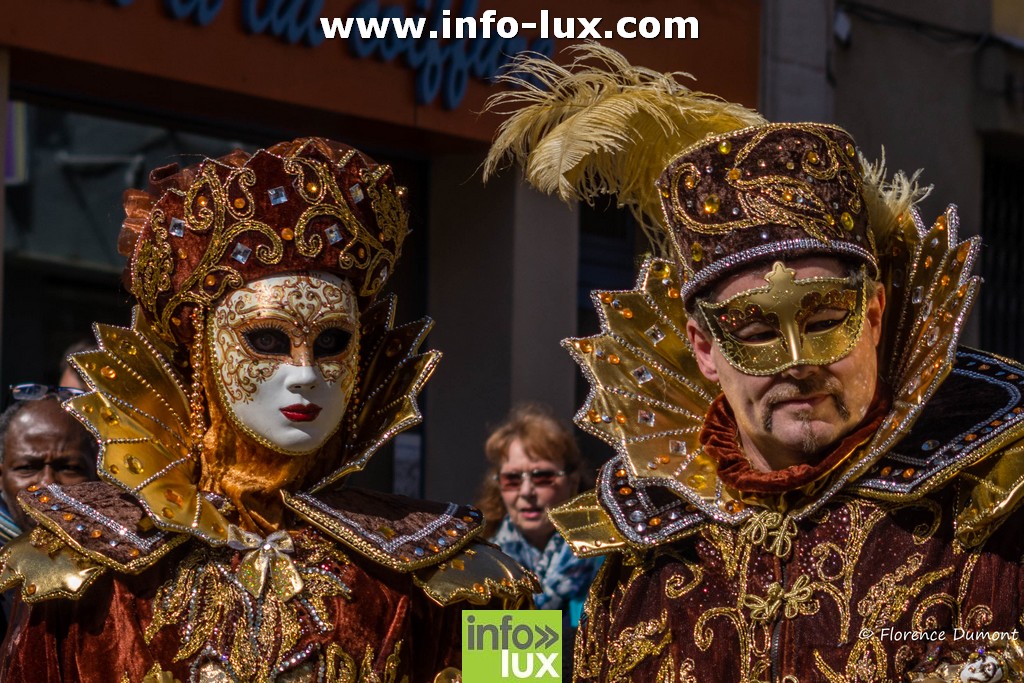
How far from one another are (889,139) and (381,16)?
10.1 feet

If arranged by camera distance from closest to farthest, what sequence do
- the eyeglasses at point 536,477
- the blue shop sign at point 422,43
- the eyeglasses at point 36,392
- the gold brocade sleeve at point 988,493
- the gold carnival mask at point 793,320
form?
the gold brocade sleeve at point 988,493 → the gold carnival mask at point 793,320 → the eyeglasses at point 36,392 → the eyeglasses at point 536,477 → the blue shop sign at point 422,43

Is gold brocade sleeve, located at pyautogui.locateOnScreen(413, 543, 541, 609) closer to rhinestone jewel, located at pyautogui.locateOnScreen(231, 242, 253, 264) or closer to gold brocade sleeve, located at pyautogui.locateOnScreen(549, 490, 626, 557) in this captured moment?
Answer: gold brocade sleeve, located at pyautogui.locateOnScreen(549, 490, 626, 557)

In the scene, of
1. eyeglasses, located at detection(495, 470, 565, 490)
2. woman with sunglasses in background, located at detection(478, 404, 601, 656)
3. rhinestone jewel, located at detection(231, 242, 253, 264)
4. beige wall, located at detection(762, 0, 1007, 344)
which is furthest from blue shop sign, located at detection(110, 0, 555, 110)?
rhinestone jewel, located at detection(231, 242, 253, 264)

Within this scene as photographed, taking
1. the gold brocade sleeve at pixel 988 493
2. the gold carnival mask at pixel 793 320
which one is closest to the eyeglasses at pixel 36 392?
the gold carnival mask at pixel 793 320

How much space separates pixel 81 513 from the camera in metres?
4.22

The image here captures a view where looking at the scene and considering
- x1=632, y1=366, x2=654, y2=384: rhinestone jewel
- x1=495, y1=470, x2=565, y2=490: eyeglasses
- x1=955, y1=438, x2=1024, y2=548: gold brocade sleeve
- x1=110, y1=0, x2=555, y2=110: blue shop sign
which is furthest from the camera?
x1=110, y1=0, x2=555, y2=110: blue shop sign

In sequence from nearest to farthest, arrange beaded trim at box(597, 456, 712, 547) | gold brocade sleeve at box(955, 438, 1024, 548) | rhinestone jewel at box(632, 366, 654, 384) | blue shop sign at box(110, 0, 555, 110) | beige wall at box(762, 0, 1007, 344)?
1. gold brocade sleeve at box(955, 438, 1024, 548)
2. beaded trim at box(597, 456, 712, 547)
3. rhinestone jewel at box(632, 366, 654, 384)
4. blue shop sign at box(110, 0, 555, 110)
5. beige wall at box(762, 0, 1007, 344)

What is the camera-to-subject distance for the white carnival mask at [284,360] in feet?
13.7

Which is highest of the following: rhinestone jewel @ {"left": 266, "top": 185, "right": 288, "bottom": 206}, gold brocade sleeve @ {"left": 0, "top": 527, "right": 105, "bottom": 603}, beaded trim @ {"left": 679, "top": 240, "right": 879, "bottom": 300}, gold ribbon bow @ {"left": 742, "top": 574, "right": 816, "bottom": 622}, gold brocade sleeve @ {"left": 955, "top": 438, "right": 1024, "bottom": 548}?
rhinestone jewel @ {"left": 266, "top": 185, "right": 288, "bottom": 206}

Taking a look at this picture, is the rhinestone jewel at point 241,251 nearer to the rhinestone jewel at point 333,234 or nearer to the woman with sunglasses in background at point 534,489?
the rhinestone jewel at point 333,234

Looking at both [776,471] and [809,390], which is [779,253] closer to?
[809,390]

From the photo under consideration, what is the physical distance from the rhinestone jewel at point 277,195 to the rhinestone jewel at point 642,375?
2.75 ft

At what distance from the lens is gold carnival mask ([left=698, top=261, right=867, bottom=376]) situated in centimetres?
393

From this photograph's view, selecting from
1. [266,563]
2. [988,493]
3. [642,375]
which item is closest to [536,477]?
[642,375]
